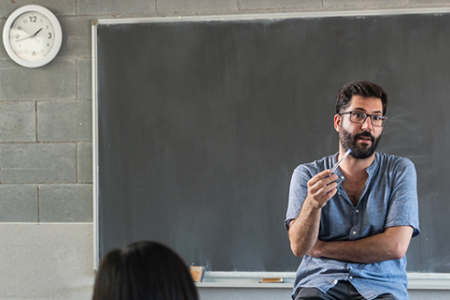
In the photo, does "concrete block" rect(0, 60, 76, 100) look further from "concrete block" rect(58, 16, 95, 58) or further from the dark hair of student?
the dark hair of student

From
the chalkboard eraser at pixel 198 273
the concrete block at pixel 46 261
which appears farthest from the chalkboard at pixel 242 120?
the concrete block at pixel 46 261

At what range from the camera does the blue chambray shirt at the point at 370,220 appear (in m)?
1.48

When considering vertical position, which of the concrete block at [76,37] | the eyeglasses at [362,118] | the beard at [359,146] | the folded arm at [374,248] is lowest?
the folded arm at [374,248]

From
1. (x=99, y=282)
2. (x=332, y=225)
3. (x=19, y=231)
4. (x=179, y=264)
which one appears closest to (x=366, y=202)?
(x=332, y=225)

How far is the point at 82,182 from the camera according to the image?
2348 millimetres

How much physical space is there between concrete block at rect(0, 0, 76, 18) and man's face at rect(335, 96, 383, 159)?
5.68 ft

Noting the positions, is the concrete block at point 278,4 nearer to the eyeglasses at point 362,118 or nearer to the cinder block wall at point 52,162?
the cinder block wall at point 52,162

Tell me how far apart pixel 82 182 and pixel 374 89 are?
1.69 metres

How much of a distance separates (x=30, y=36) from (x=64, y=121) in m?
0.54

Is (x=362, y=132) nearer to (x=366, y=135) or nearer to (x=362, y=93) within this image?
(x=366, y=135)

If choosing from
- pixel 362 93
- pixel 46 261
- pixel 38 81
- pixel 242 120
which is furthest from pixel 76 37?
pixel 362 93

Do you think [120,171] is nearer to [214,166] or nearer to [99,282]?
[214,166]

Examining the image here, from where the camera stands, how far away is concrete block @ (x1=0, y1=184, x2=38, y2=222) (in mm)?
2375

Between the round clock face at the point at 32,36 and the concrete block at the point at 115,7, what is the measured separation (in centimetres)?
23
